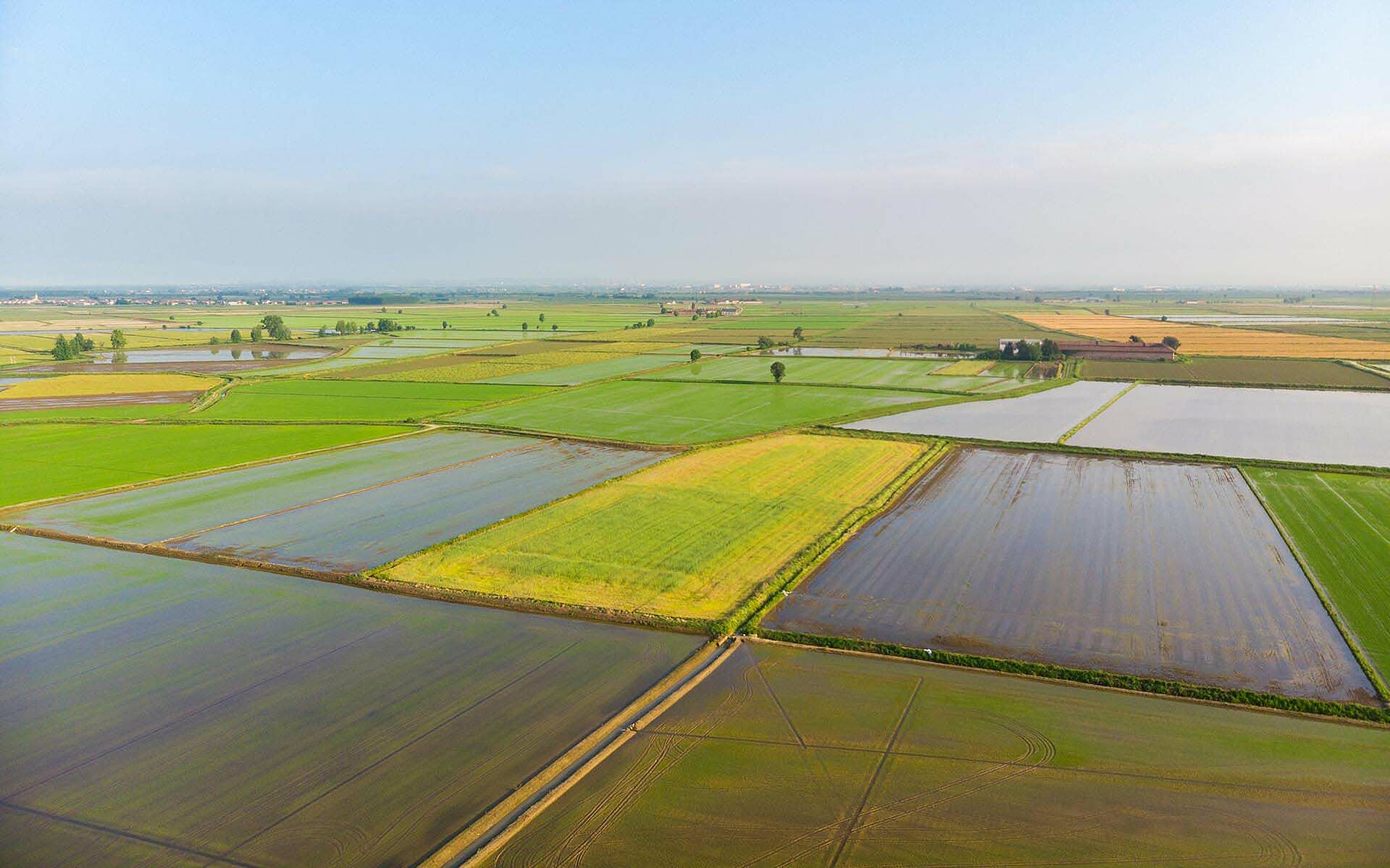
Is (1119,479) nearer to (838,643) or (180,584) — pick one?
(838,643)

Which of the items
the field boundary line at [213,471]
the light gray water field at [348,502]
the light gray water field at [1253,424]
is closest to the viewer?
the light gray water field at [348,502]

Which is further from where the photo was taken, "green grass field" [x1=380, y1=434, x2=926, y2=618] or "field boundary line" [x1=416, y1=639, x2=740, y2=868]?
"green grass field" [x1=380, y1=434, x2=926, y2=618]

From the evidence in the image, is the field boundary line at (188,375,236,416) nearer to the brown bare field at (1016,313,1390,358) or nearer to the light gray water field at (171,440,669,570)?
the light gray water field at (171,440,669,570)

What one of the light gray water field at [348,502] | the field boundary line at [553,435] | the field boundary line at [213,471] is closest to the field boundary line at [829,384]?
the field boundary line at [553,435]

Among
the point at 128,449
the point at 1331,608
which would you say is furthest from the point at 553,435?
the point at 1331,608

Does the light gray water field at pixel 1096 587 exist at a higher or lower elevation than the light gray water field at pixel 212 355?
lower

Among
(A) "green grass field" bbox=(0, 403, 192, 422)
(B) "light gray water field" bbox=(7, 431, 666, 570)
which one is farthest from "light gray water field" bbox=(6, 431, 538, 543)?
(A) "green grass field" bbox=(0, 403, 192, 422)

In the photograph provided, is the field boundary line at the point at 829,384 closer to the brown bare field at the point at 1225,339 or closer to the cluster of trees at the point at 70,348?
the brown bare field at the point at 1225,339

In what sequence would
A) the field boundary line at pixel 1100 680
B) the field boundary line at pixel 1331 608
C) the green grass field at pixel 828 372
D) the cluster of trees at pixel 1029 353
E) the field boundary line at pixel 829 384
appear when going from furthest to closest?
the cluster of trees at pixel 1029 353, the green grass field at pixel 828 372, the field boundary line at pixel 829 384, the field boundary line at pixel 1331 608, the field boundary line at pixel 1100 680
